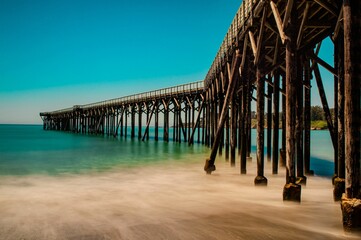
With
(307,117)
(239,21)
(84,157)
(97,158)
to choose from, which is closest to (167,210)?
(307,117)

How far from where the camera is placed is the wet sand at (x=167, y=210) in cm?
454

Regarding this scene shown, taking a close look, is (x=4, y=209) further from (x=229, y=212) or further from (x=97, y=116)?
(x=97, y=116)

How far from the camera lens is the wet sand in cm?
454

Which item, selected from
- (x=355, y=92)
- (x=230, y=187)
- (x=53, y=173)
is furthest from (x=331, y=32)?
(x=53, y=173)

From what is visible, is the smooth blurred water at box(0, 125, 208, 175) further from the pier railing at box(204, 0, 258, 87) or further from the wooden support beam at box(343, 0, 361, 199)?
the wooden support beam at box(343, 0, 361, 199)

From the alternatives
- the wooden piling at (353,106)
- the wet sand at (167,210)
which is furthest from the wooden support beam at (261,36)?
the wet sand at (167,210)

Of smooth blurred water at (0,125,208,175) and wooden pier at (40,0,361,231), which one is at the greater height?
wooden pier at (40,0,361,231)

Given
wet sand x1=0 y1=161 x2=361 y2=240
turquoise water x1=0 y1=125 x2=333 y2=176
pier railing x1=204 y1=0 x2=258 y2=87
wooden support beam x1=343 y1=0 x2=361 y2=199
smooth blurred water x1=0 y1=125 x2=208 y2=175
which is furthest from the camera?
smooth blurred water x1=0 y1=125 x2=208 y2=175

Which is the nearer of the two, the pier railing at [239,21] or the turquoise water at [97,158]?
the pier railing at [239,21]

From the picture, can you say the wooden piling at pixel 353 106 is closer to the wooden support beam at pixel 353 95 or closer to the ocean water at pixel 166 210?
the wooden support beam at pixel 353 95

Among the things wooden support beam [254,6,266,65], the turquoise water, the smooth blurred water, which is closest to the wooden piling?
wooden support beam [254,6,266,65]

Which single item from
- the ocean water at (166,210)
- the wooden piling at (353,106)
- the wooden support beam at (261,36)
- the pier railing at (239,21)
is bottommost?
the ocean water at (166,210)

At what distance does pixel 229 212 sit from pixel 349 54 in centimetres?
348

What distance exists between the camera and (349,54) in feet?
12.6
